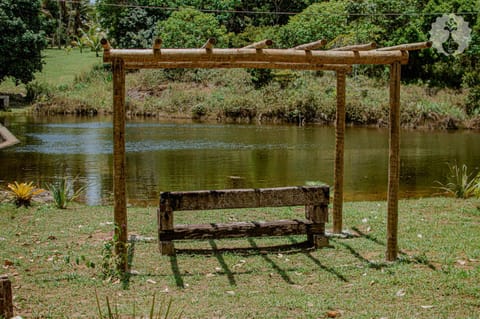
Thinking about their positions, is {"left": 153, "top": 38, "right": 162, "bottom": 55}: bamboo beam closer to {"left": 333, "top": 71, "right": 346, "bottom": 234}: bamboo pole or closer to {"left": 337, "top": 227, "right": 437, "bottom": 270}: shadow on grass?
{"left": 333, "top": 71, "right": 346, "bottom": 234}: bamboo pole

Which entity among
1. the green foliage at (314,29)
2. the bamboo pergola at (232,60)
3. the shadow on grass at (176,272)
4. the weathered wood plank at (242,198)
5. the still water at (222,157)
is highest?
the green foliage at (314,29)

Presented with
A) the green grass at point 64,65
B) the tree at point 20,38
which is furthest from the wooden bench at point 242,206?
the green grass at point 64,65

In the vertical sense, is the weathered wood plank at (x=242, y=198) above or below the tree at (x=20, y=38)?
below

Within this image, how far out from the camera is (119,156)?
6902 millimetres

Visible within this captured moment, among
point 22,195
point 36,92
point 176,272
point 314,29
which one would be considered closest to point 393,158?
point 176,272

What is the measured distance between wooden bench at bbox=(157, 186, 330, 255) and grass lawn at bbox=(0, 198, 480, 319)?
0.26m

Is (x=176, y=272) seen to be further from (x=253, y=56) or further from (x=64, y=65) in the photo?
(x=64, y=65)

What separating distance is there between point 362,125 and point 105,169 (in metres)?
20.1

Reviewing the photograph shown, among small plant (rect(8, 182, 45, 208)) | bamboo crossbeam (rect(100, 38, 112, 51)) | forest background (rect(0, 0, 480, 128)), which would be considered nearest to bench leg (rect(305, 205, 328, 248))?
bamboo crossbeam (rect(100, 38, 112, 51))

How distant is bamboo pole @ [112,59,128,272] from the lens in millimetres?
6805

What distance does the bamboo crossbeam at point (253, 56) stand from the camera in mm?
6715

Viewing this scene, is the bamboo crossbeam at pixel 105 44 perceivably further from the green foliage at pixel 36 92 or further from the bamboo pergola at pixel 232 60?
the green foliage at pixel 36 92

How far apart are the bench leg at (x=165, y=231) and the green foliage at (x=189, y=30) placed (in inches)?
1504

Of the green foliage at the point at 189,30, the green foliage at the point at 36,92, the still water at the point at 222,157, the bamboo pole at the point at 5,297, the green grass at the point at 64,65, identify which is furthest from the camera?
the green grass at the point at 64,65
